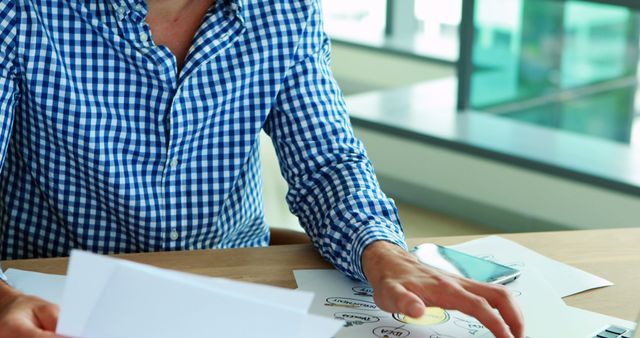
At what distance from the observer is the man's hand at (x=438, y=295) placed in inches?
46.6

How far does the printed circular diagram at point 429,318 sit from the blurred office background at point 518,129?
87.2 inches

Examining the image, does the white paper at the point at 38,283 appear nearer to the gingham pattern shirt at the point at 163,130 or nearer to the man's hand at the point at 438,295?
the gingham pattern shirt at the point at 163,130

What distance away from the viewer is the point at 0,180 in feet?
5.39

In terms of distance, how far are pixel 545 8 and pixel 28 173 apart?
2.77 m

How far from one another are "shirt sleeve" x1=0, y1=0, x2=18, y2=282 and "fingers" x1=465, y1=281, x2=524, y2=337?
69cm

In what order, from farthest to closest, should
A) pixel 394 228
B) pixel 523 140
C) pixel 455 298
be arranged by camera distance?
pixel 523 140, pixel 394 228, pixel 455 298

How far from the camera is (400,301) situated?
120cm

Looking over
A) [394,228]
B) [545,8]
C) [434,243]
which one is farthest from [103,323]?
[545,8]

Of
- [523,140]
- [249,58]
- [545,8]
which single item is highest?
[249,58]

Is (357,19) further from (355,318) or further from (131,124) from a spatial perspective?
(355,318)

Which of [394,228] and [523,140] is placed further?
[523,140]

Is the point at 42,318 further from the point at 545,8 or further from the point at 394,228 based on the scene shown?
the point at 545,8

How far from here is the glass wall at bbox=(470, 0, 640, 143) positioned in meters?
3.92

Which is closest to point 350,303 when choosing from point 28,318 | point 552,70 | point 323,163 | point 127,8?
point 323,163
